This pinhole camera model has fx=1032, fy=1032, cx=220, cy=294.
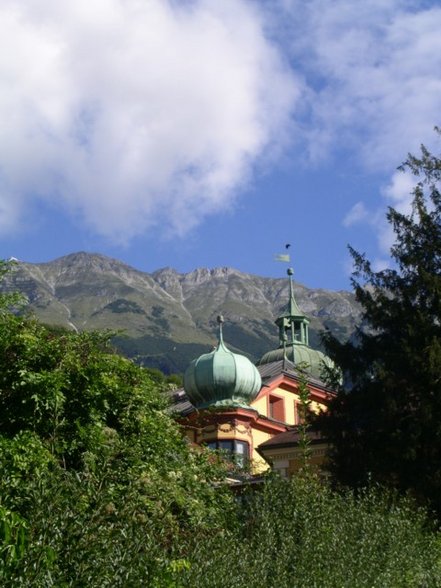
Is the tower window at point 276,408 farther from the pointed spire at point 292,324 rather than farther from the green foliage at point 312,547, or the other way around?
the green foliage at point 312,547

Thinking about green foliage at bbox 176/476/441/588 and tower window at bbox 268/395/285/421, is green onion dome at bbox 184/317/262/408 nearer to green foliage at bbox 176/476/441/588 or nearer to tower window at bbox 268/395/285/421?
tower window at bbox 268/395/285/421

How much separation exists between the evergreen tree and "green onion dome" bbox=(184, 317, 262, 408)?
15.6 m

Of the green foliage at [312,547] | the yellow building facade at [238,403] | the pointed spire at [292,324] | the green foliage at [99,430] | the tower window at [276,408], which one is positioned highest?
the pointed spire at [292,324]

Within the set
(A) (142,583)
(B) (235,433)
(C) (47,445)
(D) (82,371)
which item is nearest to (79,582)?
(A) (142,583)

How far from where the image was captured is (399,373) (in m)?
21.4

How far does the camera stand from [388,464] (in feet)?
67.2

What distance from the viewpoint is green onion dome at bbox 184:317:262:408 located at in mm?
39375

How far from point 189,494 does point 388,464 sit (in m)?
6.24

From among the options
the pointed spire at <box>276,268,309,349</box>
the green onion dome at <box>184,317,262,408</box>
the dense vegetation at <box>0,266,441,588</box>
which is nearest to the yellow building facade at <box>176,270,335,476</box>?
the green onion dome at <box>184,317,262,408</box>

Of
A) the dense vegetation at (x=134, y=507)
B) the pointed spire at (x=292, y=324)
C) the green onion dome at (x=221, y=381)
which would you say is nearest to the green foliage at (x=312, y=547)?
the dense vegetation at (x=134, y=507)

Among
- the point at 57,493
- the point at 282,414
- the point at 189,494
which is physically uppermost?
the point at 282,414

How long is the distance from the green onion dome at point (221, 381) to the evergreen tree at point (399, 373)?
614 inches

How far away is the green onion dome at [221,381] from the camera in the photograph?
39375 millimetres

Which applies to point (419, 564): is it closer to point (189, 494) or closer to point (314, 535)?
point (314, 535)
